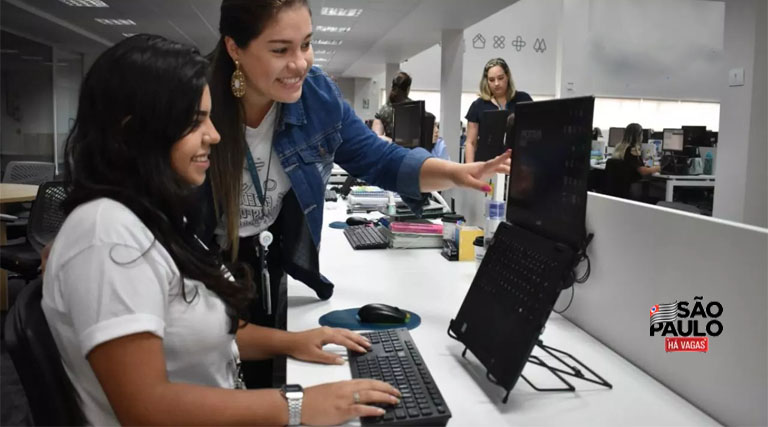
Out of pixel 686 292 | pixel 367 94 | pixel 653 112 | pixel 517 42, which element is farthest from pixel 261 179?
pixel 367 94

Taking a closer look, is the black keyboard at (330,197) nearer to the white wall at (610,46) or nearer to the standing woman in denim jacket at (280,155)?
the standing woman in denim jacket at (280,155)

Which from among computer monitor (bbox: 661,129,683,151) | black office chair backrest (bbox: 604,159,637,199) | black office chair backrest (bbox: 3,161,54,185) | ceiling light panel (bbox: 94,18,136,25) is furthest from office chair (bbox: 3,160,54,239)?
computer monitor (bbox: 661,129,683,151)

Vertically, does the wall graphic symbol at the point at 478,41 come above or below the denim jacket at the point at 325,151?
above

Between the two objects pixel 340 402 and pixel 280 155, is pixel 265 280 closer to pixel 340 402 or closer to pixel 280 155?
pixel 280 155

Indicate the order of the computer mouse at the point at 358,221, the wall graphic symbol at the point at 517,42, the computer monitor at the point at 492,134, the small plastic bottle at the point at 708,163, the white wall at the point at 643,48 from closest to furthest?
the computer monitor at the point at 492,134, the computer mouse at the point at 358,221, the small plastic bottle at the point at 708,163, the white wall at the point at 643,48, the wall graphic symbol at the point at 517,42

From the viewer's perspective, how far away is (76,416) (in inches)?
33.4

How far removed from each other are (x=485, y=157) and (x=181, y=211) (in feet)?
5.87

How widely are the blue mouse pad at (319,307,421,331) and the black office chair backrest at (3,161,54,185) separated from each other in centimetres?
456

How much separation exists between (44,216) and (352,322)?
2967 millimetres

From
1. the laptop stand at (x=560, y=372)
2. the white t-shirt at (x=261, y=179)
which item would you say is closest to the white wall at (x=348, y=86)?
the white t-shirt at (x=261, y=179)

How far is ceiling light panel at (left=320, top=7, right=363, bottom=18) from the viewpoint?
698cm

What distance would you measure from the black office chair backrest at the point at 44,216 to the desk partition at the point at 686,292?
333cm

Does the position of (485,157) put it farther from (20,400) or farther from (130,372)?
(20,400)

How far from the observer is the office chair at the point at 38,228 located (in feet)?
11.2
